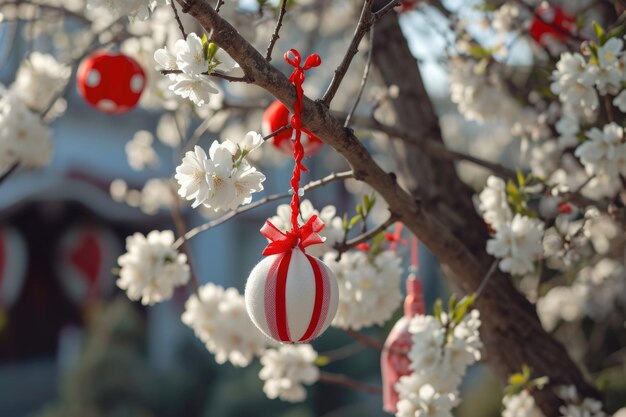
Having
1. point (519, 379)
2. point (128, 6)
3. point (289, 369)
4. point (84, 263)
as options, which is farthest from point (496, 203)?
point (84, 263)

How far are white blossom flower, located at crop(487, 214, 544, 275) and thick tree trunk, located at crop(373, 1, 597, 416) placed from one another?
0.10 metres

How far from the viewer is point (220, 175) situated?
109 cm

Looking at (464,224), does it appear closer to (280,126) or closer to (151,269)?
(280,126)

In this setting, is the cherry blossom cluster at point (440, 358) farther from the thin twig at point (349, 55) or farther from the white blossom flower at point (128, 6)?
the white blossom flower at point (128, 6)

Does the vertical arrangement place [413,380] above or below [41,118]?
below

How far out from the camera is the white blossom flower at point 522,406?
1750 millimetres

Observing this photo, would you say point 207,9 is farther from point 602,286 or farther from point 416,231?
point 602,286

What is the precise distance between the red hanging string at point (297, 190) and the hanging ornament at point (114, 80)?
1074 mm

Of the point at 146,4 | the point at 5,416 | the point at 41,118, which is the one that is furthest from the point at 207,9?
the point at 5,416

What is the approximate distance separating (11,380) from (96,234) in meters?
1.46

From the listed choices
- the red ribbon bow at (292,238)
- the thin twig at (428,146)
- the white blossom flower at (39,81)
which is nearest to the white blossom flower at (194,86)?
the red ribbon bow at (292,238)

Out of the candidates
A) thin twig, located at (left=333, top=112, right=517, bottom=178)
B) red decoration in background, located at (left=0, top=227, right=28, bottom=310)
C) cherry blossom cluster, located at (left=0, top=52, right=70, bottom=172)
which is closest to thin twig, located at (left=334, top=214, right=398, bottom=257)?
thin twig, located at (left=333, top=112, right=517, bottom=178)

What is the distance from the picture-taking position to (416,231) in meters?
1.49

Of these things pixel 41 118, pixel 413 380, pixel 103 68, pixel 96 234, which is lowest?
pixel 413 380
